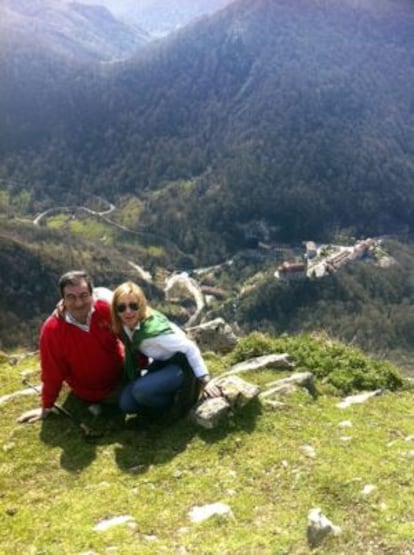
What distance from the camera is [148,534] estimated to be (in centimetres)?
787

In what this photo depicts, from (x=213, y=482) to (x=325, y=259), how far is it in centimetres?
17601

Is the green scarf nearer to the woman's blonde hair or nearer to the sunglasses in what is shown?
the woman's blonde hair

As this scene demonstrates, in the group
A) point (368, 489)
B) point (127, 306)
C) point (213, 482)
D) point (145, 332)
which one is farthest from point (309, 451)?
point (127, 306)

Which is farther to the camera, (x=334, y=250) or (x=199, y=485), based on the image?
(x=334, y=250)

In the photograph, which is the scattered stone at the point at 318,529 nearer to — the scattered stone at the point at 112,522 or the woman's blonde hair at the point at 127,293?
the scattered stone at the point at 112,522

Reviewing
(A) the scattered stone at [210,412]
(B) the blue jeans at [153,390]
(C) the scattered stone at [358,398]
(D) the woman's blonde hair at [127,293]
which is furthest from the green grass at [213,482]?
(D) the woman's blonde hair at [127,293]

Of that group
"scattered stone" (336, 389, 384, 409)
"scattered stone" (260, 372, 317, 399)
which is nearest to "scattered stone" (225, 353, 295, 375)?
"scattered stone" (260, 372, 317, 399)

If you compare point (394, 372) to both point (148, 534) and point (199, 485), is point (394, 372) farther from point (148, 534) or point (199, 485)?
point (148, 534)

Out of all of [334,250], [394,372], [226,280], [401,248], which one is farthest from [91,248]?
[394,372]

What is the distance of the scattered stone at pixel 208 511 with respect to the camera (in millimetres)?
8172

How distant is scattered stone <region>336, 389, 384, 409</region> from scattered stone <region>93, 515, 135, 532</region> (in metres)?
5.61

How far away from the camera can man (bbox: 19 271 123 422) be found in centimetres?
1079

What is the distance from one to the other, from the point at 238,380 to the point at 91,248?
16445 centimetres

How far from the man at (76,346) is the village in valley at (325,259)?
5856 inches
